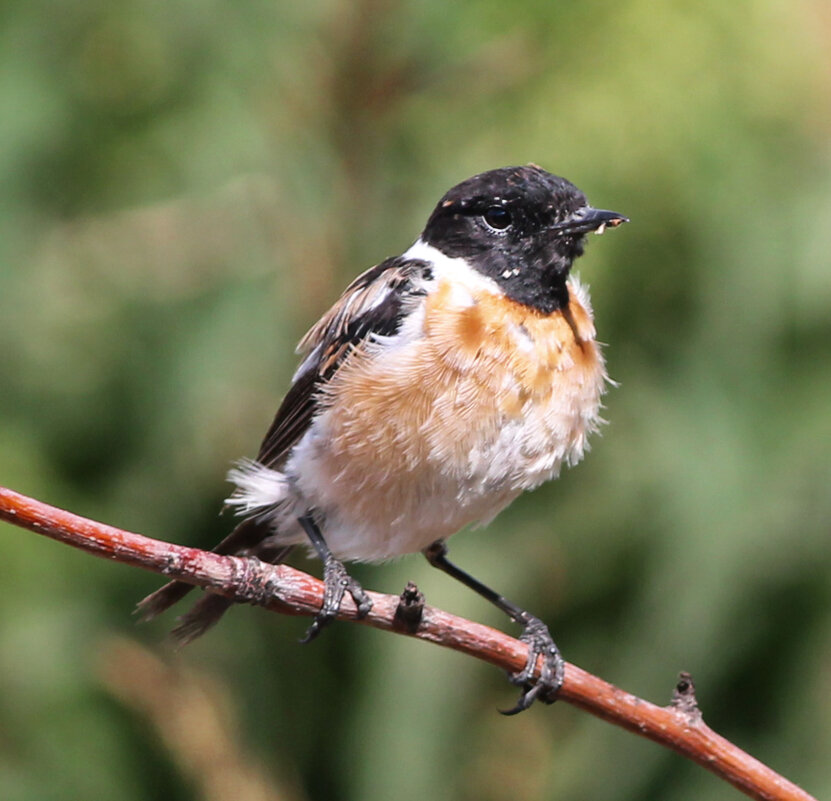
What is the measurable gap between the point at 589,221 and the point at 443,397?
1.76 ft

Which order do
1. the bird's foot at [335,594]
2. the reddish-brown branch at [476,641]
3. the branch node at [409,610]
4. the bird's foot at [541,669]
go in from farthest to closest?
the bird's foot at [541,669] < the bird's foot at [335,594] < the branch node at [409,610] < the reddish-brown branch at [476,641]

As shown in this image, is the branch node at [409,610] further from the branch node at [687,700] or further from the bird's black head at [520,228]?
the bird's black head at [520,228]

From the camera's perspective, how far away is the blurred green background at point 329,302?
10.2ft

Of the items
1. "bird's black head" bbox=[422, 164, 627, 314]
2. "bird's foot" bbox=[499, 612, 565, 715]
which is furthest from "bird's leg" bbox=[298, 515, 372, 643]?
"bird's black head" bbox=[422, 164, 627, 314]

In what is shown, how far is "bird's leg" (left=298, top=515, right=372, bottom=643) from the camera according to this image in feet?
8.52

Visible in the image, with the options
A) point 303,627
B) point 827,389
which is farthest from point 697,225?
point 303,627

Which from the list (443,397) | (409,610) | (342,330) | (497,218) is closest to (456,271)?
(497,218)

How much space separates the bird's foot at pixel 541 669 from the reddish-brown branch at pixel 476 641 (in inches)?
6.5

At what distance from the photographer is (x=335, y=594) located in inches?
106

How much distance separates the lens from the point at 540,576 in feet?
10.9

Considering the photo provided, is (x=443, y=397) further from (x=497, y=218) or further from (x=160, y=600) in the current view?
(x=160, y=600)

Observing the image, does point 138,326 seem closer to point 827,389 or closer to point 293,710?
point 293,710

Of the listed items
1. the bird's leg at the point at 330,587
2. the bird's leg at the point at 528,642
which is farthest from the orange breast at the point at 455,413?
the bird's leg at the point at 528,642

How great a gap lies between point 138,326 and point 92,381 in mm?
186
